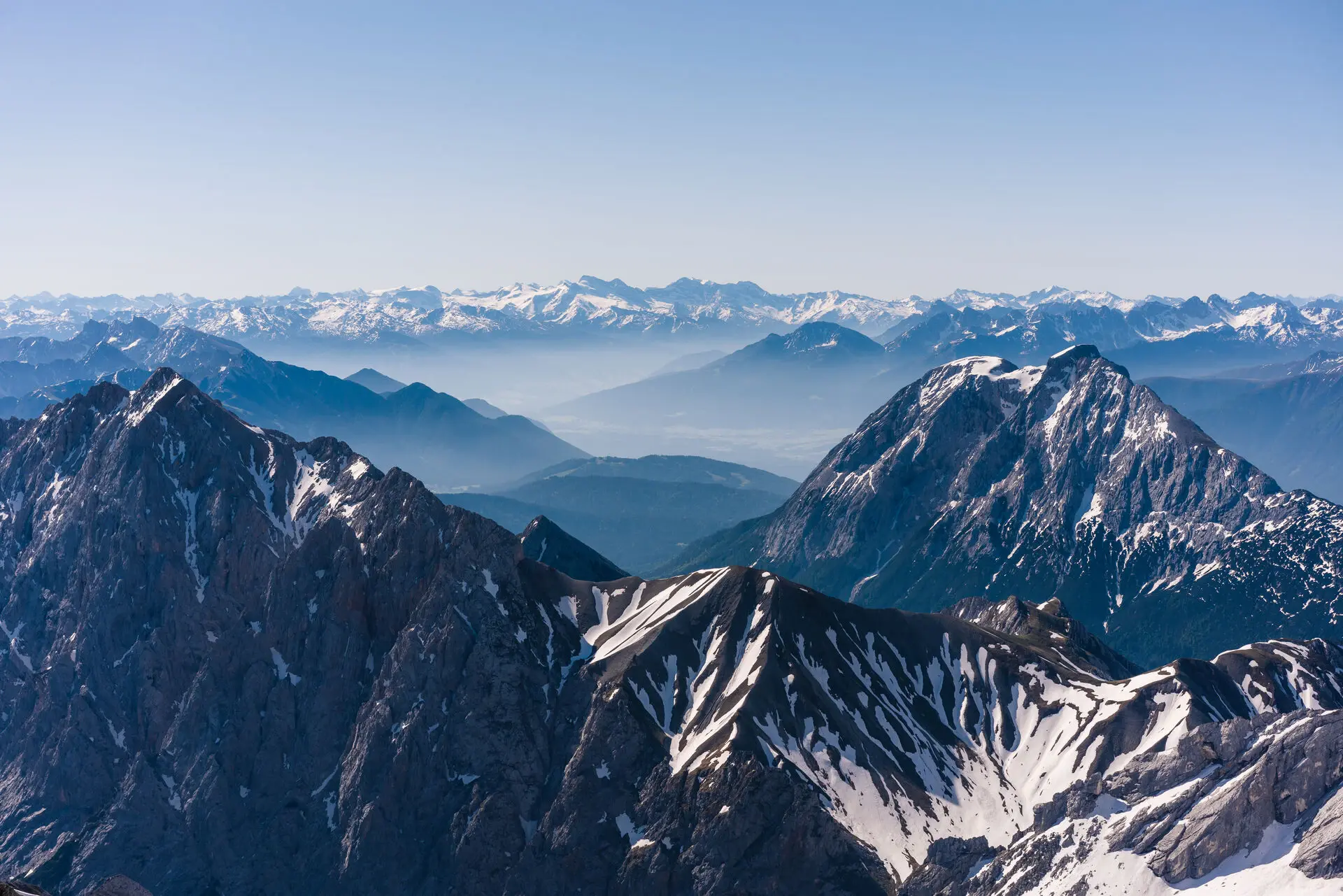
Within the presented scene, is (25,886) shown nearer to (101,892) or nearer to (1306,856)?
(101,892)

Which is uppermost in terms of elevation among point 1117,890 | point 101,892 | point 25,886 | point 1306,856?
point 25,886

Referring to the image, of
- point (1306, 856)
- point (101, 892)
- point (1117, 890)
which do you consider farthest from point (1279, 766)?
point (101, 892)

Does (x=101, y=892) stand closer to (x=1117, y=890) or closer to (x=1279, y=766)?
(x=1117, y=890)

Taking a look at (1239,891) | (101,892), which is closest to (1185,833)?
(1239,891)

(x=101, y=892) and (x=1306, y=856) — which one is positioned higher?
(x=101, y=892)

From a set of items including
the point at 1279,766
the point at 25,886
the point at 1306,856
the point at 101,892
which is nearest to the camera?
the point at 25,886

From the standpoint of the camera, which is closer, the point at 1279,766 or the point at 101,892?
the point at 101,892

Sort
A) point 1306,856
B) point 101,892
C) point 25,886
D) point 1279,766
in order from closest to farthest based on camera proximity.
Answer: point 25,886 < point 101,892 < point 1306,856 < point 1279,766

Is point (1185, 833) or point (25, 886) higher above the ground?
point (25, 886)

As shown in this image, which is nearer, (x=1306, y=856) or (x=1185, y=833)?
(x=1306, y=856)
